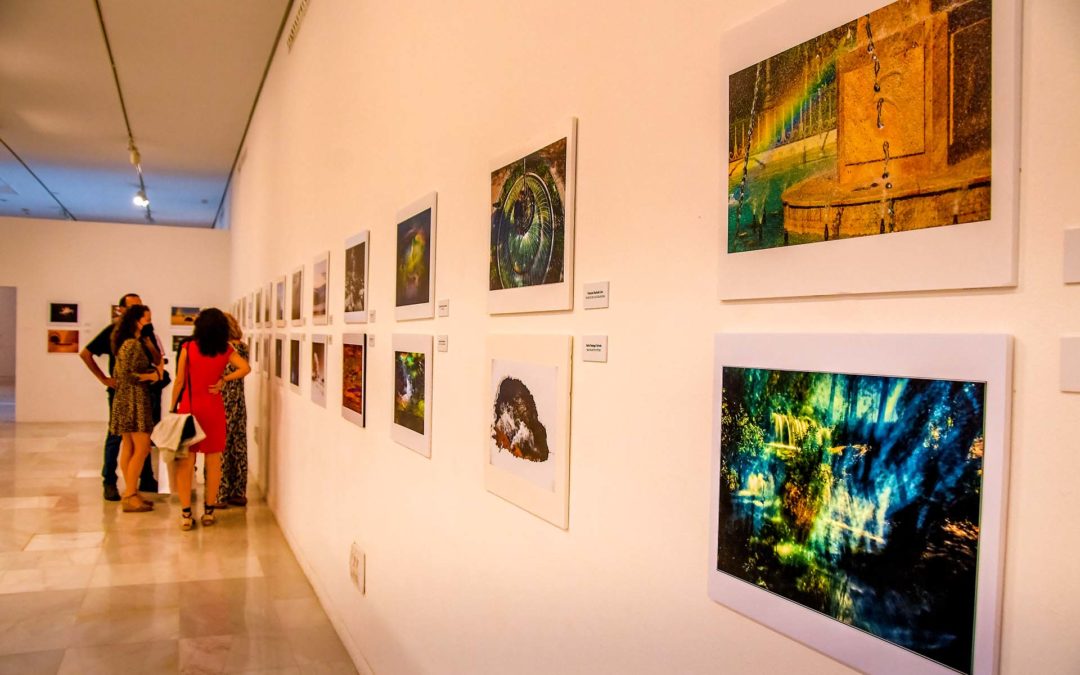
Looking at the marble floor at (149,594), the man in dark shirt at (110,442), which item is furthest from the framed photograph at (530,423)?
the man in dark shirt at (110,442)

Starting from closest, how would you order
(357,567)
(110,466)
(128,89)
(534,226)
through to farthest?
(534,226) → (357,567) → (110,466) → (128,89)

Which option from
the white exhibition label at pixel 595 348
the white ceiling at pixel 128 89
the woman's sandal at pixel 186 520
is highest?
the white ceiling at pixel 128 89

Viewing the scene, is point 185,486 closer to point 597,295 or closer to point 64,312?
point 597,295

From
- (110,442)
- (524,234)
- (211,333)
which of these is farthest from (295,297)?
(524,234)

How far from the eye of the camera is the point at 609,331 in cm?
175

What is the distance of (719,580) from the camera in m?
1.36

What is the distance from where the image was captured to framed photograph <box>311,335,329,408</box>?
5199 mm

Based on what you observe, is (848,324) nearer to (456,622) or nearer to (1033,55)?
(1033,55)

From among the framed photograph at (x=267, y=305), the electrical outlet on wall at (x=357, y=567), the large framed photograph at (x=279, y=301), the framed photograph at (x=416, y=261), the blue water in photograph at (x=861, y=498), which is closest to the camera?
the blue water in photograph at (x=861, y=498)

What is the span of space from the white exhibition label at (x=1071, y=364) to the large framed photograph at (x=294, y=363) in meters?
6.04

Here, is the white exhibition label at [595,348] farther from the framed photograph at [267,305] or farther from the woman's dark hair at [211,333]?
the framed photograph at [267,305]

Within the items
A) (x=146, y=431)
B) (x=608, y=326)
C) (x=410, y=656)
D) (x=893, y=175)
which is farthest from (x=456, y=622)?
(x=146, y=431)

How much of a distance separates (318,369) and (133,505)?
11.6 ft

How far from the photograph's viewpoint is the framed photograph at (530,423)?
193cm
